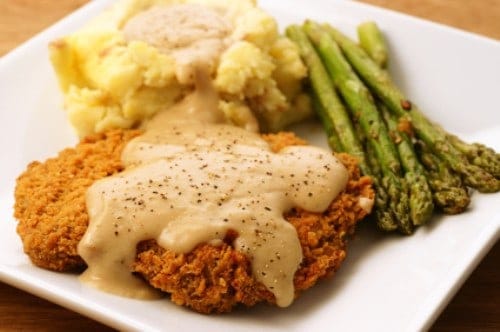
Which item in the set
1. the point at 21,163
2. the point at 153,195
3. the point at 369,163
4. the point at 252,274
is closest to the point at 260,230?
the point at 252,274

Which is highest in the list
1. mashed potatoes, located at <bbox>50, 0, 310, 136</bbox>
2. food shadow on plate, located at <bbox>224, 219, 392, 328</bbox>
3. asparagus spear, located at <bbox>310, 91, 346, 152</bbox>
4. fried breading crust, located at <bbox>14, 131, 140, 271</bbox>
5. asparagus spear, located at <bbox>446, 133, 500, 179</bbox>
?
mashed potatoes, located at <bbox>50, 0, 310, 136</bbox>

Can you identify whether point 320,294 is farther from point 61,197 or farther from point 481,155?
point 61,197

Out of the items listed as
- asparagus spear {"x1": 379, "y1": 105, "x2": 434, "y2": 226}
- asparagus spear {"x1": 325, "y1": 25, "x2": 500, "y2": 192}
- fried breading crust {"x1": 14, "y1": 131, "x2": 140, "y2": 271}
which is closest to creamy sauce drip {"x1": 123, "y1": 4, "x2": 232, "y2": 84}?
fried breading crust {"x1": 14, "y1": 131, "x2": 140, "y2": 271}

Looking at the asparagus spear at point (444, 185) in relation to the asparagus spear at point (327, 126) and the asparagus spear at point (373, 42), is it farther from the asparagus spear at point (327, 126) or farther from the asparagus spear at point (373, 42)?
the asparagus spear at point (373, 42)

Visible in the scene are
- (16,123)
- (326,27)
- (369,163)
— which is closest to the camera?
(369,163)

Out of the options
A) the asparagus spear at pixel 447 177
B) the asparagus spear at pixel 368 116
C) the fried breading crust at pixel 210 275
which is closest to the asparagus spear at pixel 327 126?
the asparagus spear at pixel 368 116

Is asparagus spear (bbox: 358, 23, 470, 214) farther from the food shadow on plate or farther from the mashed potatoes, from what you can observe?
the mashed potatoes

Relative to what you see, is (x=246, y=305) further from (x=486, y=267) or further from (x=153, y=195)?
(x=486, y=267)
